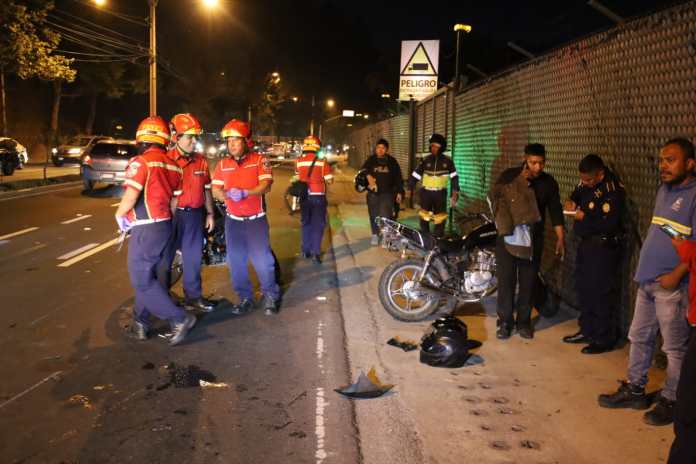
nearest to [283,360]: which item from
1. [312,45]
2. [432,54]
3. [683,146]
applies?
[683,146]

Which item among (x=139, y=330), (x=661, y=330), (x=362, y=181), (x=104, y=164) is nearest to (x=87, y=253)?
(x=362, y=181)

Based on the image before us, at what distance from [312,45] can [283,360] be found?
7983 centimetres

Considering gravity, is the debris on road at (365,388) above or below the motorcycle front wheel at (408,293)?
below

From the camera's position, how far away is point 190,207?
7281 mm

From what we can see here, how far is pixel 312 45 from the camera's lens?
82.0 meters

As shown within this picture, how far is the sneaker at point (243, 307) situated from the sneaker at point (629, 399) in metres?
3.97

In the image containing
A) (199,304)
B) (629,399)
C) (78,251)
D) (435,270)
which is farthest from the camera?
(78,251)

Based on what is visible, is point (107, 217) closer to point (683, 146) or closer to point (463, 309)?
point (463, 309)

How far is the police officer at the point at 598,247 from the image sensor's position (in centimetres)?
577

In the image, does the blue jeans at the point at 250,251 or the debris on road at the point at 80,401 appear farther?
the blue jeans at the point at 250,251

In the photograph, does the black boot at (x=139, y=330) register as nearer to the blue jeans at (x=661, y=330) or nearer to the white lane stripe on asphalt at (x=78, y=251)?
the blue jeans at (x=661, y=330)

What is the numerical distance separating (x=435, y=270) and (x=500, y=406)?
2272 millimetres

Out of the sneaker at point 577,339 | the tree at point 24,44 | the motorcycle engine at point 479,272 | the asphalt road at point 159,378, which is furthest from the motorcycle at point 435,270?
the tree at point 24,44

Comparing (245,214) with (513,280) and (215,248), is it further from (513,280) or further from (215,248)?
(513,280)
